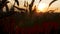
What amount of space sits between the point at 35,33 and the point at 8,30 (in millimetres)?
417

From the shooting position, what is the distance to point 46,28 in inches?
124

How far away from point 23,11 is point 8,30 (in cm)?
39

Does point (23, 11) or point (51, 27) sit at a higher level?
point (23, 11)

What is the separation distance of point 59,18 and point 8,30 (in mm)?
998

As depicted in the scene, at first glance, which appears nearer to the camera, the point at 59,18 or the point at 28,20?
the point at 28,20

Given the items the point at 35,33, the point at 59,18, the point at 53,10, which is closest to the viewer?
the point at 35,33

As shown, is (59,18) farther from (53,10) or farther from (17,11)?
(17,11)

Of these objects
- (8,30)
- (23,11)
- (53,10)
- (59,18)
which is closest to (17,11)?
(23,11)

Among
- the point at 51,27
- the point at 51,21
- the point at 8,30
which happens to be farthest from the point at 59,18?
the point at 8,30

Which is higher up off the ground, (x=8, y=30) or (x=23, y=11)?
(x=23, y=11)

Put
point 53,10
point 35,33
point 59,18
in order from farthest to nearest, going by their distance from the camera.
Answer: point 59,18 → point 53,10 → point 35,33

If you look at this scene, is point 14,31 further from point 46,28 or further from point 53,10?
point 53,10

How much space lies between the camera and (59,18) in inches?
142

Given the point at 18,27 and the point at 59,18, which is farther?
the point at 59,18
